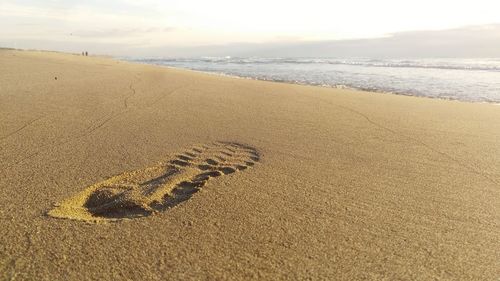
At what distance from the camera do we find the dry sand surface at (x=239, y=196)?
63.9 inches

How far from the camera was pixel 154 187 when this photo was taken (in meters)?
2.34

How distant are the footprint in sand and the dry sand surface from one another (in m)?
0.01

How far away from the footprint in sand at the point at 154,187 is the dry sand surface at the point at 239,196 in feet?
0.04

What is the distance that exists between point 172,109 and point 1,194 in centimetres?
256

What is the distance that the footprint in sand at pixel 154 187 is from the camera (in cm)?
202

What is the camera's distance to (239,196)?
88.4 inches

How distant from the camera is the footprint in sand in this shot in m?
2.02

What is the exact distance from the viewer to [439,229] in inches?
77.1

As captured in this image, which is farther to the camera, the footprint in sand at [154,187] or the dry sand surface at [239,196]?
the footprint in sand at [154,187]

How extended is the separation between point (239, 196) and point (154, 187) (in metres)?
0.51

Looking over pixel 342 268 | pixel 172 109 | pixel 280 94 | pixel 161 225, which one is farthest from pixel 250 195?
pixel 280 94

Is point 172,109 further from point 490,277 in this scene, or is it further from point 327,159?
point 490,277

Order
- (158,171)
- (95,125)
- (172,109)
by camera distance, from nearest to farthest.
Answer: (158,171)
(95,125)
(172,109)

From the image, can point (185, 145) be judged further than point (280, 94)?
No
